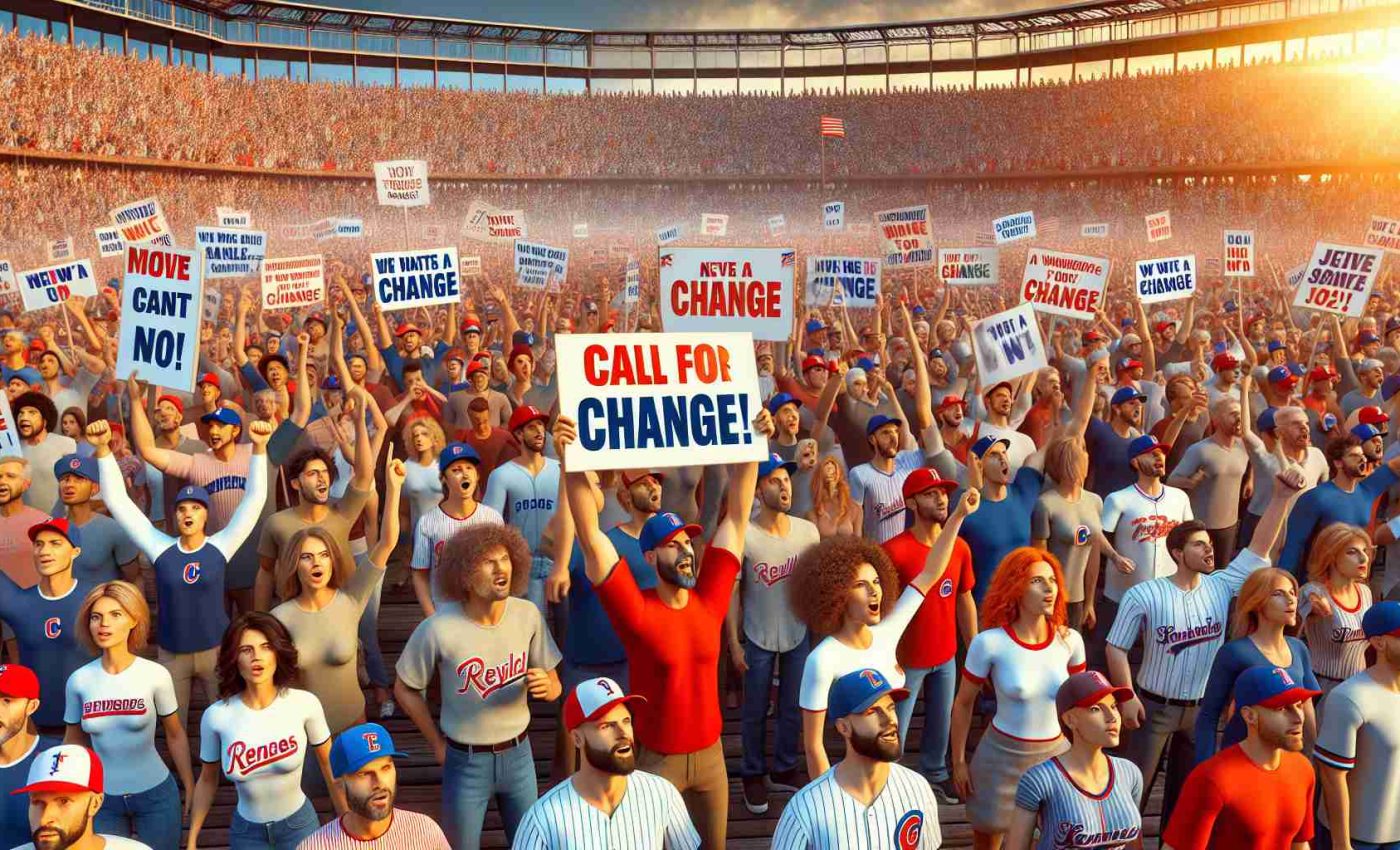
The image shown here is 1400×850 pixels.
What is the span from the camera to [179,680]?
228 inches

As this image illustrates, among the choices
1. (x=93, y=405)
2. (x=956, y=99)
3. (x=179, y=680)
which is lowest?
(x=179, y=680)

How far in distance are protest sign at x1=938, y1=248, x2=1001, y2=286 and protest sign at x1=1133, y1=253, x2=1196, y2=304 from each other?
8.30 ft

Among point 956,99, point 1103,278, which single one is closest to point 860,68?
point 956,99

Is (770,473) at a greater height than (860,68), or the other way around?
(860,68)

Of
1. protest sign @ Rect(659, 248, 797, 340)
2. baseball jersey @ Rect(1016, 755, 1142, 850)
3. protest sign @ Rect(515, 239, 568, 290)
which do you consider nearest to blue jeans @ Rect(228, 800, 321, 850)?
baseball jersey @ Rect(1016, 755, 1142, 850)

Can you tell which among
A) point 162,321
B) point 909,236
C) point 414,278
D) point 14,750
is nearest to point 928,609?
point 14,750

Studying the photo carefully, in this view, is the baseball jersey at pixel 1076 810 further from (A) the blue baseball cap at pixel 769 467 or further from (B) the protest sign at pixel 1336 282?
(B) the protest sign at pixel 1336 282

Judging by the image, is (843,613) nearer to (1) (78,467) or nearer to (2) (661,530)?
(2) (661,530)

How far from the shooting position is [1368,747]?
187 inches

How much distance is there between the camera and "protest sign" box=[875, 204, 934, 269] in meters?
17.6

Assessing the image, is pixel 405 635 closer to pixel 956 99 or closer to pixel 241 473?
pixel 241 473

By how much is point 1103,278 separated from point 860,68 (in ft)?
204

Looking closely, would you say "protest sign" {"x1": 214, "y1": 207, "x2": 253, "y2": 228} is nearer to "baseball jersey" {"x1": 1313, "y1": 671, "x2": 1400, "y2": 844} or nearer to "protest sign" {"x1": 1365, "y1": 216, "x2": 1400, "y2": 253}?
"protest sign" {"x1": 1365, "y1": 216, "x2": 1400, "y2": 253}

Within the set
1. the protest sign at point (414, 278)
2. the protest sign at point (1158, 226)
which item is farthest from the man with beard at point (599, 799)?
the protest sign at point (1158, 226)
